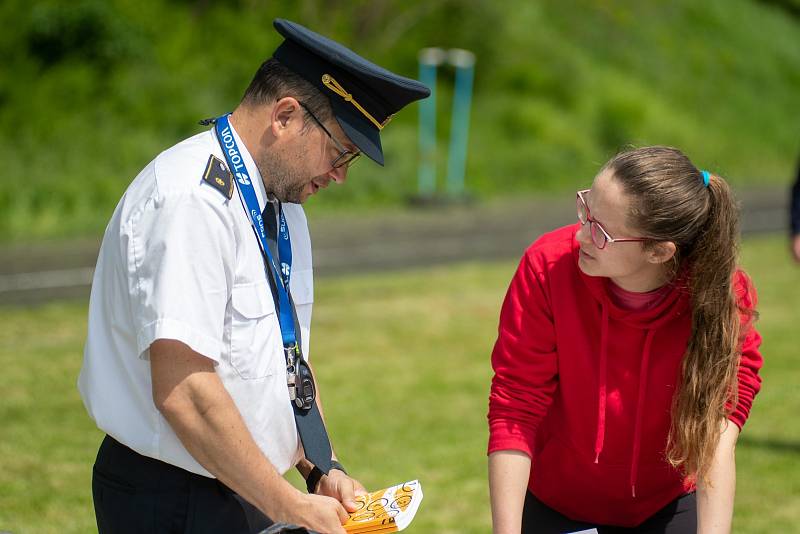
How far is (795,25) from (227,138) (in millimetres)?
38216

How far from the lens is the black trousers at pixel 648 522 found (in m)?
3.12

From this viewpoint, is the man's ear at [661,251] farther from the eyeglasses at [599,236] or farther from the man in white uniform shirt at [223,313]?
the man in white uniform shirt at [223,313]

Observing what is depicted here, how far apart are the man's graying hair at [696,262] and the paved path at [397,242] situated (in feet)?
32.6

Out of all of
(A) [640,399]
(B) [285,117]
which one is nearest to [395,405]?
(A) [640,399]

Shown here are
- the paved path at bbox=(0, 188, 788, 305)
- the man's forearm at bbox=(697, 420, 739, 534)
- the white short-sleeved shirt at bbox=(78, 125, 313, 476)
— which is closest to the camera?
the white short-sleeved shirt at bbox=(78, 125, 313, 476)

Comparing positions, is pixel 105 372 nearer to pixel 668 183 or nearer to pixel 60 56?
pixel 668 183

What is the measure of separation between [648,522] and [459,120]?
69.6ft

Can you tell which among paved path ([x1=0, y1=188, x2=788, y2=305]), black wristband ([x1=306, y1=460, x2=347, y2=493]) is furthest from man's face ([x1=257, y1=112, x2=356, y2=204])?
paved path ([x1=0, y1=188, x2=788, y2=305])

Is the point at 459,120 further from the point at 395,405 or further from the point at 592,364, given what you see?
the point at 592,364

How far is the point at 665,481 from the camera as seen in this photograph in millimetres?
3084

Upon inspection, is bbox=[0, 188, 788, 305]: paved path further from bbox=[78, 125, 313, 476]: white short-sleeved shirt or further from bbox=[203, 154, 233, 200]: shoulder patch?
bbox=[203, 154, 233, 200]: shoulder patch

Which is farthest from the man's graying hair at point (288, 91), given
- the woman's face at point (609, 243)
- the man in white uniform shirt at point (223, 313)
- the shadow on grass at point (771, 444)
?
the shadow on grass at point (771, 444)

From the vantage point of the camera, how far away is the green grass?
5.79 metres

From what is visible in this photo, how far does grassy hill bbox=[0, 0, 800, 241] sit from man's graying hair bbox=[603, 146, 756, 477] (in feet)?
48.3
